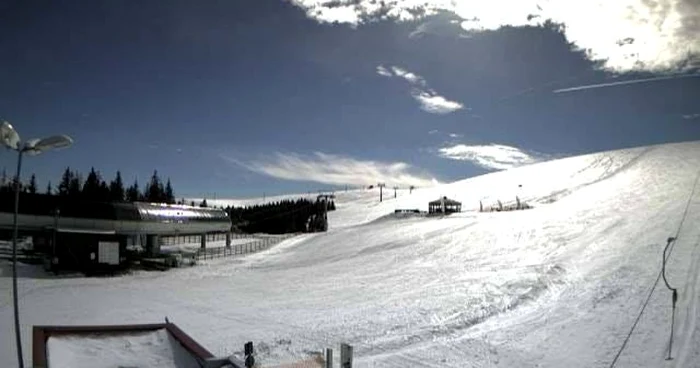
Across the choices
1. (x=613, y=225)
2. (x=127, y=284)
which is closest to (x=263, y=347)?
(x=127, y=284)

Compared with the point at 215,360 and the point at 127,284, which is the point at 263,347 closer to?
the point at 215,360

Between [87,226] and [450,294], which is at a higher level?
[87,226]

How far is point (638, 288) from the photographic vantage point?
84.3ft

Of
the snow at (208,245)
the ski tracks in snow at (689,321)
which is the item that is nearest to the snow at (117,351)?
the ski tracks in snow at (689,321)

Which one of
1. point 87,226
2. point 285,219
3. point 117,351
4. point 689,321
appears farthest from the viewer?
point 285,219

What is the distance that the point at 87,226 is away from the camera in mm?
47094

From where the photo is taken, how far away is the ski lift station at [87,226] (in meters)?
42.1

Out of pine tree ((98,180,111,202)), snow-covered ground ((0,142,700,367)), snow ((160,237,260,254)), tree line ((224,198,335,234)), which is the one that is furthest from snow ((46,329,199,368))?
pine tree ((98,180,111,202))

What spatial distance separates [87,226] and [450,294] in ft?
115

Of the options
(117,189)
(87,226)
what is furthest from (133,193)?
(87,226)

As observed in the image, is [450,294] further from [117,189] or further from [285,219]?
[117,189]

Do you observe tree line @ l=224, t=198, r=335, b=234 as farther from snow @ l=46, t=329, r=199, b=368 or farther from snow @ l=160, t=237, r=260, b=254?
snow @ l=46, t=329, r=199, b=368

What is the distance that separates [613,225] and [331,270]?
23.0 meters

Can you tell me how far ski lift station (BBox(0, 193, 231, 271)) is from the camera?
4206 centimetres
